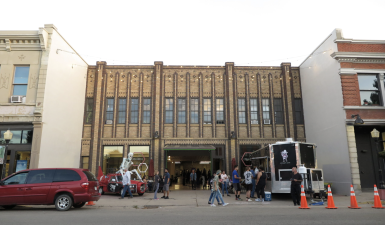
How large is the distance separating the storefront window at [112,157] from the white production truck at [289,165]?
12236 mm

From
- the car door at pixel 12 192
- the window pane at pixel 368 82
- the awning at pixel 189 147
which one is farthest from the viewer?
the awning at pixel 189 147

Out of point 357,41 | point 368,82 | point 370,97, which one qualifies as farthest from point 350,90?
point 357,41

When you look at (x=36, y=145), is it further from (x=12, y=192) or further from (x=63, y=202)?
(x=63, y=202)

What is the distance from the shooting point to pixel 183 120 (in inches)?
921

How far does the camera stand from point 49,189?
36.4ft

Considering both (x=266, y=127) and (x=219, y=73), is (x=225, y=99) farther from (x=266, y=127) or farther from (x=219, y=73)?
(x=266, y=127)

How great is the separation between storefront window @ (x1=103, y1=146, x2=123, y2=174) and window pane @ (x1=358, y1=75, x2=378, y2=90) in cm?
1792

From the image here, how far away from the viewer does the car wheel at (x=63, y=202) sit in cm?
1102

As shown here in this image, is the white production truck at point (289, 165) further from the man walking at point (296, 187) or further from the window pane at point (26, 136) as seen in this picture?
the window pane at point (26, 136)

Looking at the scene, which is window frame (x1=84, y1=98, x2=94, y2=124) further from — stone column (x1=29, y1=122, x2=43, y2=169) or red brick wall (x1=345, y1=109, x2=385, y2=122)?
red brick wall (x1=345, y1=109, x2=385, y2=122)

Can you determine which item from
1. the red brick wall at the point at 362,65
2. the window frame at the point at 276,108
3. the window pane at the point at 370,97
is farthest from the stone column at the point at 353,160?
the window frame at the point at 276,108

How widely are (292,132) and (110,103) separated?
15165 mm

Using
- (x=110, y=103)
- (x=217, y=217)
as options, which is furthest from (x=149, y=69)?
(x=217, y=217)

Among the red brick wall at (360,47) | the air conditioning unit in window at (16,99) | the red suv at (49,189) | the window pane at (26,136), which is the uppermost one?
the red brick wall at (360,47)
